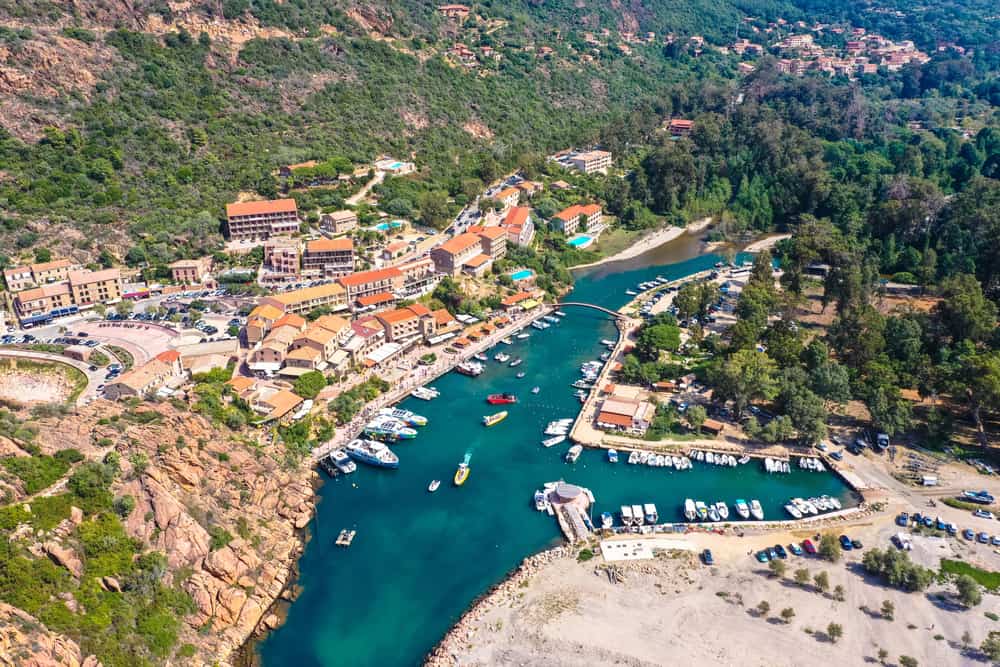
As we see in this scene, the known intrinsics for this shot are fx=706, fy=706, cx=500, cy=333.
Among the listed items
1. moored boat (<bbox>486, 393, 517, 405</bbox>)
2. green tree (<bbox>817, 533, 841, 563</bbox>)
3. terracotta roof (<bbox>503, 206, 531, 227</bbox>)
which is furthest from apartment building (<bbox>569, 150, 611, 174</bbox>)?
green tree (<bbox>817, 533, 841, 563</bbox>)

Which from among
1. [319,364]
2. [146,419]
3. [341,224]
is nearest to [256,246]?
[341,224]

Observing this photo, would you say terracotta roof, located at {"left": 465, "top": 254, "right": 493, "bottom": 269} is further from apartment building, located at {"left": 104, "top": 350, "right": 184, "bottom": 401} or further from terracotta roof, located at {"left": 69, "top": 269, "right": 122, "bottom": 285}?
terracotta roof, located at {"left": 69, "top": 269, "right": 122, "bottom": 285}

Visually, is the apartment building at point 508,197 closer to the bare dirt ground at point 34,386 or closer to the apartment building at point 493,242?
the apartment building at point 493,242

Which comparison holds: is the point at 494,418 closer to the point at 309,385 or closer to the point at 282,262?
the point at 309,385

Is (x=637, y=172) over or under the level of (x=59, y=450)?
over

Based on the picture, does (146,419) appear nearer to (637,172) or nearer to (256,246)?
(256,246)
